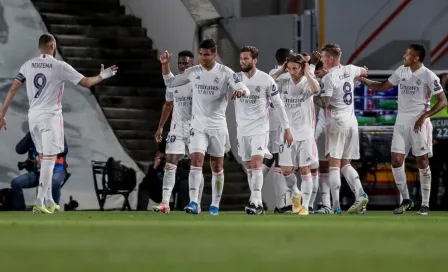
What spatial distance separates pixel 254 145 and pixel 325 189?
2.85 meters

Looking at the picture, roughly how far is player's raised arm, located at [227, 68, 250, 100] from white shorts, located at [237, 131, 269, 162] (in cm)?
90

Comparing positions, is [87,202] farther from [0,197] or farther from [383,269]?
[383,269]

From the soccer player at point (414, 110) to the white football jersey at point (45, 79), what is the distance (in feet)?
14.4

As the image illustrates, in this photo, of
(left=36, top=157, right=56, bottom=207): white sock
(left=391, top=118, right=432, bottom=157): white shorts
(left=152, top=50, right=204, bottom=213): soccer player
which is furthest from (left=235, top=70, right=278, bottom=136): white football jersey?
(left=36, top=157, right=56, bottom=207): white sock

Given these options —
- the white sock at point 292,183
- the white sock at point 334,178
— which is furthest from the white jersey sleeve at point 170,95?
the white sock at point 334,178

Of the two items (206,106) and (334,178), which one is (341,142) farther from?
(206,106)

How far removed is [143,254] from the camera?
9.79 m

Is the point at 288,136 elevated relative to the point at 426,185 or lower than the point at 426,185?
elevated

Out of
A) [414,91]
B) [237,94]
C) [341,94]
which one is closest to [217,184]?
[237,94]

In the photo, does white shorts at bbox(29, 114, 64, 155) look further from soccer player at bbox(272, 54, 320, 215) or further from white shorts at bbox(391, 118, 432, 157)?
white shorts at bbox(391, 118, 432, 157)

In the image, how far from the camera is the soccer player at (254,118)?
17.9 meters

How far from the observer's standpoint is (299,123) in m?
19.1

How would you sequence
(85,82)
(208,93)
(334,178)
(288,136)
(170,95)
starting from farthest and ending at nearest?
(170,95)
(334,178)
(85,82)
(208,93)
(288,136)

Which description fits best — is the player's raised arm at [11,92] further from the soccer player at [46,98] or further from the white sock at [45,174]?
the white sock at [45,174]
